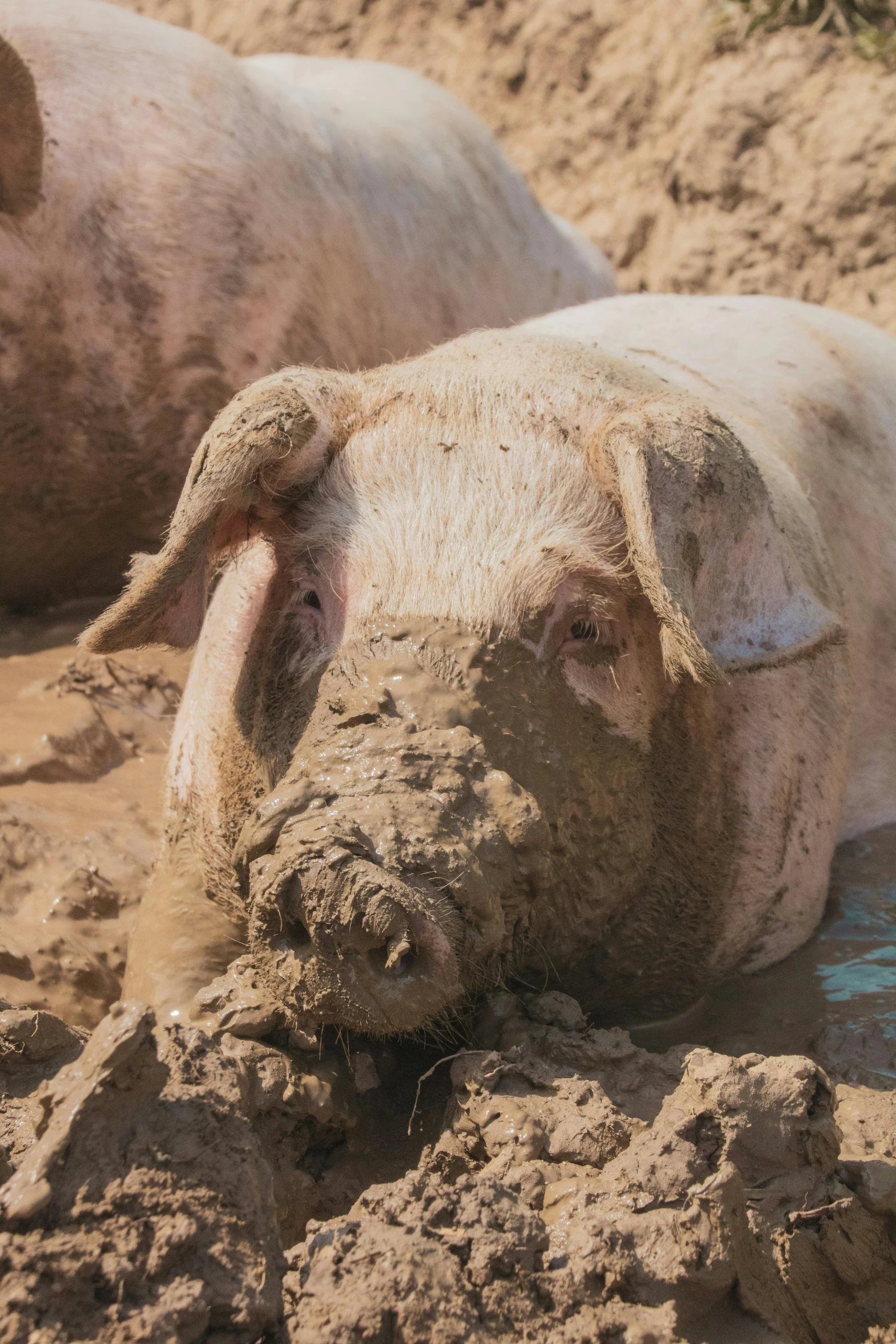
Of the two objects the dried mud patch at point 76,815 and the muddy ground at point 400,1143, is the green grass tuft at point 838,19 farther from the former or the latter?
the dried mud patch at point 76,815

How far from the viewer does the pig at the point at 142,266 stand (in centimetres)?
519

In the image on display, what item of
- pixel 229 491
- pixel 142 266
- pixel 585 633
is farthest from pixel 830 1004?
pixel 142 266

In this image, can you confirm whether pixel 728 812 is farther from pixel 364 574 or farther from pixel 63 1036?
pixel 63 1036

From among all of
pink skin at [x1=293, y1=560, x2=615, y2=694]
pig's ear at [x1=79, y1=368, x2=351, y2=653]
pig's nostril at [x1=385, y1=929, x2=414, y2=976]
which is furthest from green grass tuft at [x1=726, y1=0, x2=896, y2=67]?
pig's nostril at [x1=385, y1=929, x2=414, y2=976]

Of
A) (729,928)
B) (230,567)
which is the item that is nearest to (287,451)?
(230,567)

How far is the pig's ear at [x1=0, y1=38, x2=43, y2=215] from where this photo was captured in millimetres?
4805

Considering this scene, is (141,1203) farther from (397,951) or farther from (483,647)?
(483,647)

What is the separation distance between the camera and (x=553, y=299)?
743cm

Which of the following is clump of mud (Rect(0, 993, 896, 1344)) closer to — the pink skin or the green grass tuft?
the pink skin

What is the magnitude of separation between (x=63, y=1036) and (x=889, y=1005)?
188cm

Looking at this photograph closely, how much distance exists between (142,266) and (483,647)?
2.90m

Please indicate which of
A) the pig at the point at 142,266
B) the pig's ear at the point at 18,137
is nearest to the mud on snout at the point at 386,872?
the pig at the point at 142,266

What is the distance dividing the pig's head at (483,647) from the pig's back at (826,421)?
2.07ft

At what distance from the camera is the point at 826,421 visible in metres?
4.69
